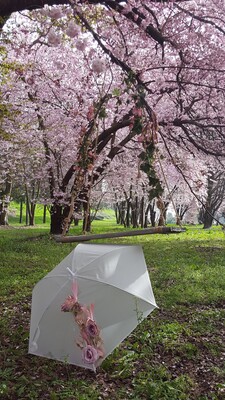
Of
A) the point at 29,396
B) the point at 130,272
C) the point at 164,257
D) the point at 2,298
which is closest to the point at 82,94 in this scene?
the point at 164,257

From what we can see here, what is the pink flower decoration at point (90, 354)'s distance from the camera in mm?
4082

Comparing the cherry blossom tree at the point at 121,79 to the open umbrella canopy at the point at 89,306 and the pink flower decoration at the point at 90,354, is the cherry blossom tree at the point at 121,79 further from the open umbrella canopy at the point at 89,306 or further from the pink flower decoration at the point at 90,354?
the pink flower decoration at the point at 90,354

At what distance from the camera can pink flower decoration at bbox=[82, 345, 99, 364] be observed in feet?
13.4

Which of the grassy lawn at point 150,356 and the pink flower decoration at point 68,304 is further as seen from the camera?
the pink flower decoration at point 68,304

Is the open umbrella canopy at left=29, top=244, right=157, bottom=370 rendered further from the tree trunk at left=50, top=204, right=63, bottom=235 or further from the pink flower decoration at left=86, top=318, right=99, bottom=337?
the tree trunk at left=50, top=204, right=63, bottom=235

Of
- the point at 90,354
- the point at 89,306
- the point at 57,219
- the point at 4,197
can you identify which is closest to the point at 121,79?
the point at 89,306

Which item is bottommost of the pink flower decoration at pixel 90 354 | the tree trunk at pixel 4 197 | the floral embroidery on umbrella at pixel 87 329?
the pink flower decoration at pixel 90 354

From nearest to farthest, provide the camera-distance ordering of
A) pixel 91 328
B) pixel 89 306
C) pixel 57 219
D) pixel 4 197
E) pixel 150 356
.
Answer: pixel 91 328 → pixel 89 306 → pixel 150 356 → pixel 57 219 → pixel 4 197

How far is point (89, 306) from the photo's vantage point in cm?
420

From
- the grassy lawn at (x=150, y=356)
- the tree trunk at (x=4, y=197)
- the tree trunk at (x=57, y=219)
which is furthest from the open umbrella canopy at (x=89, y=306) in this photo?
the tree trunk at (x=4, y=197)

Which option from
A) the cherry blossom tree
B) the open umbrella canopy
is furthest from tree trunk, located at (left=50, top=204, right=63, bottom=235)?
the open umbrella canopy

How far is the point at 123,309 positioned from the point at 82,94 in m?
10.3

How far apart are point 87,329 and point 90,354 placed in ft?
0.79

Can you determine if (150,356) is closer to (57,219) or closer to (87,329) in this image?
(87,329)
